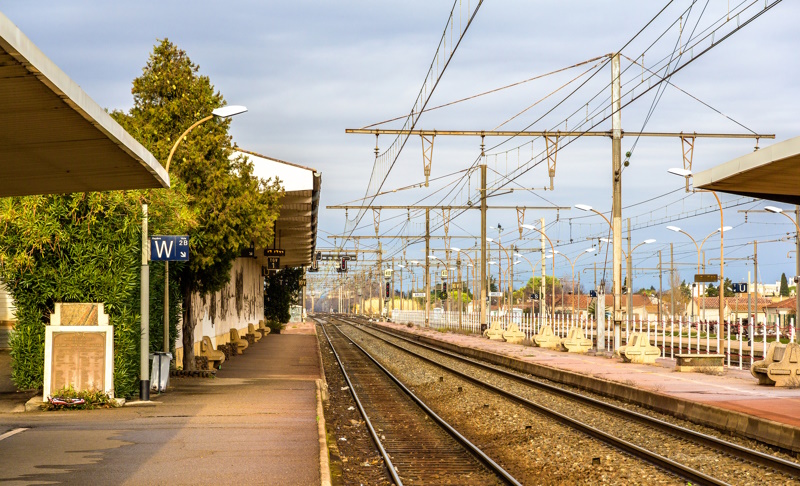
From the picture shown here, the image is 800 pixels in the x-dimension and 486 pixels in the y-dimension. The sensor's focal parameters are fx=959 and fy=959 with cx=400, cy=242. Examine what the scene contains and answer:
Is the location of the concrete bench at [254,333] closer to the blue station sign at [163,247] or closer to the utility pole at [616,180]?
the utility pole at [616,180]

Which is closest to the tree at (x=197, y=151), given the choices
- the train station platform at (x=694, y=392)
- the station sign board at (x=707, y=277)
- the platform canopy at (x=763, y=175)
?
the train station platform at (x=694, y=392)

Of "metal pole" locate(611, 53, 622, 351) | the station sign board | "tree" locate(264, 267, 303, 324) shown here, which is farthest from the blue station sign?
"tree" locate(264, 267, 303, 324)

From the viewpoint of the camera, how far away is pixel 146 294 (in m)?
17.5

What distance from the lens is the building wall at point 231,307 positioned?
31.3m

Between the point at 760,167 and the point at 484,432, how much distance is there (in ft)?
22.5

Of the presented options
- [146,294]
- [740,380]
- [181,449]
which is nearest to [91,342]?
[146,294]

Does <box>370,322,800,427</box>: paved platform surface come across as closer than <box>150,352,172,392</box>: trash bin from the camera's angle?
Yes

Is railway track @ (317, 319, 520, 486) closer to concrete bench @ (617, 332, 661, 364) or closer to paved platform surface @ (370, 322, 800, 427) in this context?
paved platform surface @ (370, 322, 800, 427)

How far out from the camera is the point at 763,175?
48.1 ft

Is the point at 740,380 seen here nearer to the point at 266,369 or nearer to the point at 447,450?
the point at 447,450

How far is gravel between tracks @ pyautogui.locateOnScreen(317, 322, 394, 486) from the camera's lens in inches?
491

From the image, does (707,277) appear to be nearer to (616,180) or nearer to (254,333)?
(616,180)

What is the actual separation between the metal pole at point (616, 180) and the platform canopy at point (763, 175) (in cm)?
1264

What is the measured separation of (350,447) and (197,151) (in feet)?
31.5
